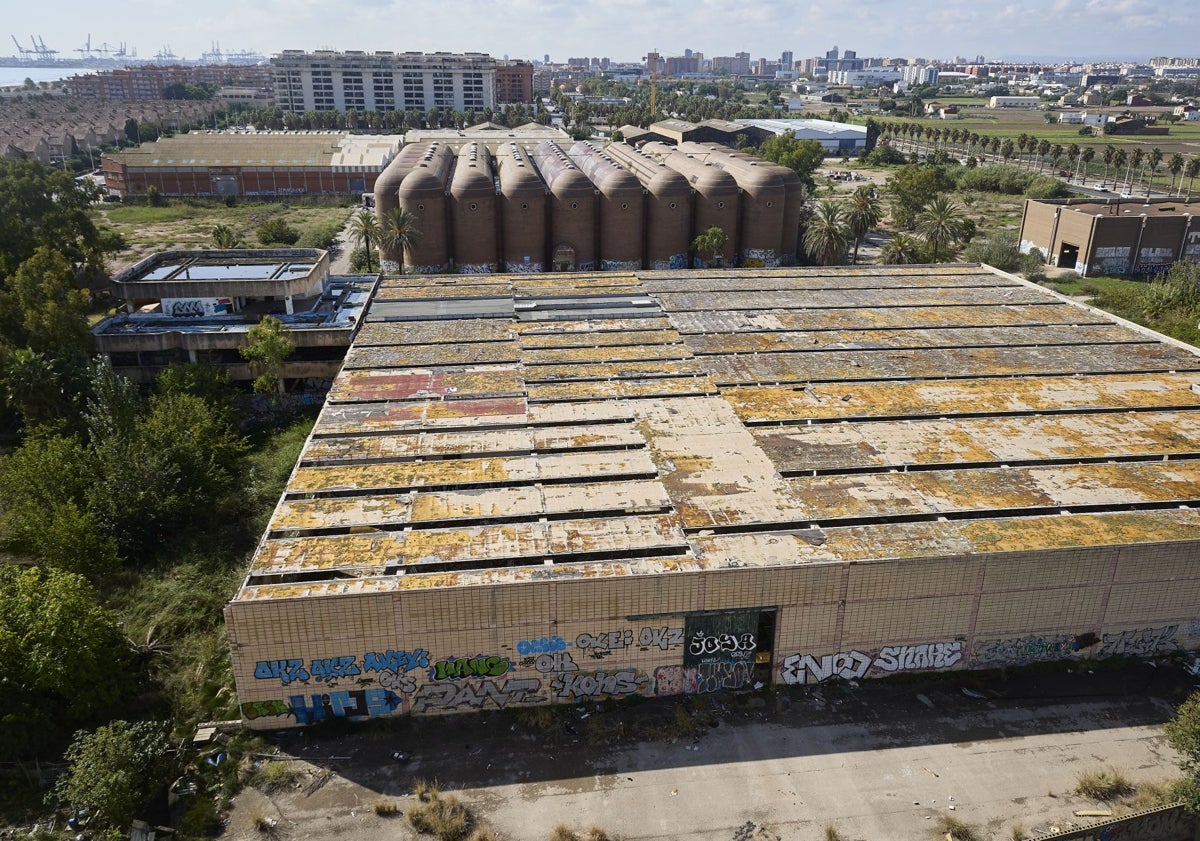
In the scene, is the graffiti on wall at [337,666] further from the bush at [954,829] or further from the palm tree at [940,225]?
the palm tree at [940,225]

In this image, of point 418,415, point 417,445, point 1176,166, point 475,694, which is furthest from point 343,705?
point 1176,166

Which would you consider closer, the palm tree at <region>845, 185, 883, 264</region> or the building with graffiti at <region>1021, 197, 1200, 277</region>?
the palm tree at <region>845, 185, 883, 264</region>

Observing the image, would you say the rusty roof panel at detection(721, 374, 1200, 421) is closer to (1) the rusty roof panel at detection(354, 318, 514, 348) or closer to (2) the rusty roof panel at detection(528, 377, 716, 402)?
(2) the rusty roof panel at detection(528, 377, 716, 402)

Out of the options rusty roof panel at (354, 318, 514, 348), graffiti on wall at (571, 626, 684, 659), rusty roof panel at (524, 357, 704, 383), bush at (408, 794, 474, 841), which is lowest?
bush at (408, 794, 474, 841)

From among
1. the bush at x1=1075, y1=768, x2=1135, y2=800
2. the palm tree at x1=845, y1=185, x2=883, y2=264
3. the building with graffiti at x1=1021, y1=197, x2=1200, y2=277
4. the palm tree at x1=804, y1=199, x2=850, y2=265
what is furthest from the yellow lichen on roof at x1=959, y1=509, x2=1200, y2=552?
the building with graffiti at x1=1021, y1=197, x2=1200, y2=277

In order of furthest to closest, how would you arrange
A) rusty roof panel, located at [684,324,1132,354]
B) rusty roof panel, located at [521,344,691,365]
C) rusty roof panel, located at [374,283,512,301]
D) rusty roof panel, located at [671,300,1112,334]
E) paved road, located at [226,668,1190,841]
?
1. rusty roof panel, located at [374,283,512,301]
2. rusty roof panel, located at [671,300,1112,334]
3. rusty roof panel, located at [684,324,1132,354]
4. rusty roof panel, located at [521,344,691,365]
5. paved road, located at [226,668,1190,841]

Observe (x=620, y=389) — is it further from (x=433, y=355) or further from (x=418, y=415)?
(x=433, y=355)

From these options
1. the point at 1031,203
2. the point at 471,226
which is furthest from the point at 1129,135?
the point at 471,226
